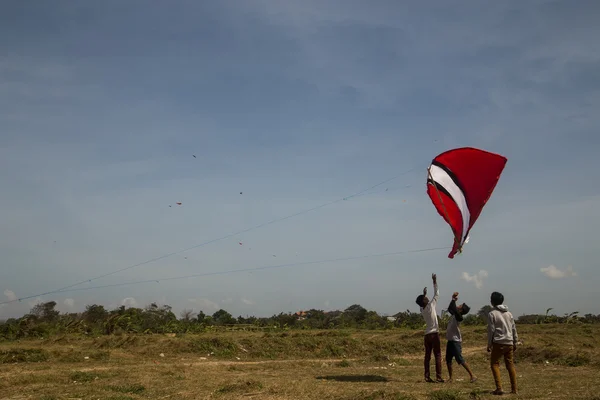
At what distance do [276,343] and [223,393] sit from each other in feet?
40.2

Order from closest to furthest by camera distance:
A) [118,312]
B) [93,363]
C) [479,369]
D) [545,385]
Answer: [545,385] → [479,369] → [93,363] → [118,312]

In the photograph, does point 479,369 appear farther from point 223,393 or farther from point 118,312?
point 118,312

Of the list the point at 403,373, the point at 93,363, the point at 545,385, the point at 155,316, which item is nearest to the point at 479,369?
the point at 403,373

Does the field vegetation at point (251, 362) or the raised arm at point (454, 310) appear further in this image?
the raised arm at point (454, 310)

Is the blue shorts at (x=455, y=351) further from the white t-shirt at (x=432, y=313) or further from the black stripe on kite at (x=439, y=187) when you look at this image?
the black stripe on kite at (x=439, y=187)

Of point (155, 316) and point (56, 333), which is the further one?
point (155, 316)

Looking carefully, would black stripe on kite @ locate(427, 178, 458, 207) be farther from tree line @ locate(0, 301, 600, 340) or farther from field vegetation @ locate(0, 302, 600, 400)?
tree line @ locate(0, 301, 600, 340)

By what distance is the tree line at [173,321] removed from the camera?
27.5 m

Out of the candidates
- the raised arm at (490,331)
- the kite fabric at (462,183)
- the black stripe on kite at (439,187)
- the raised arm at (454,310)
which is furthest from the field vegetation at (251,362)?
the black stripe on kite at (439,187)

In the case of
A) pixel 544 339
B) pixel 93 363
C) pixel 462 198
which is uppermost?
pixel 462 198

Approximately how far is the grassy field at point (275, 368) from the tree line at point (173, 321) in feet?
15.4

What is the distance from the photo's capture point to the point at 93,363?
57.0 ft

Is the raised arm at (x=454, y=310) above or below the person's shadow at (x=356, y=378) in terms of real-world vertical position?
above

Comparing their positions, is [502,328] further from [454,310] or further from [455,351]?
[455,351]
